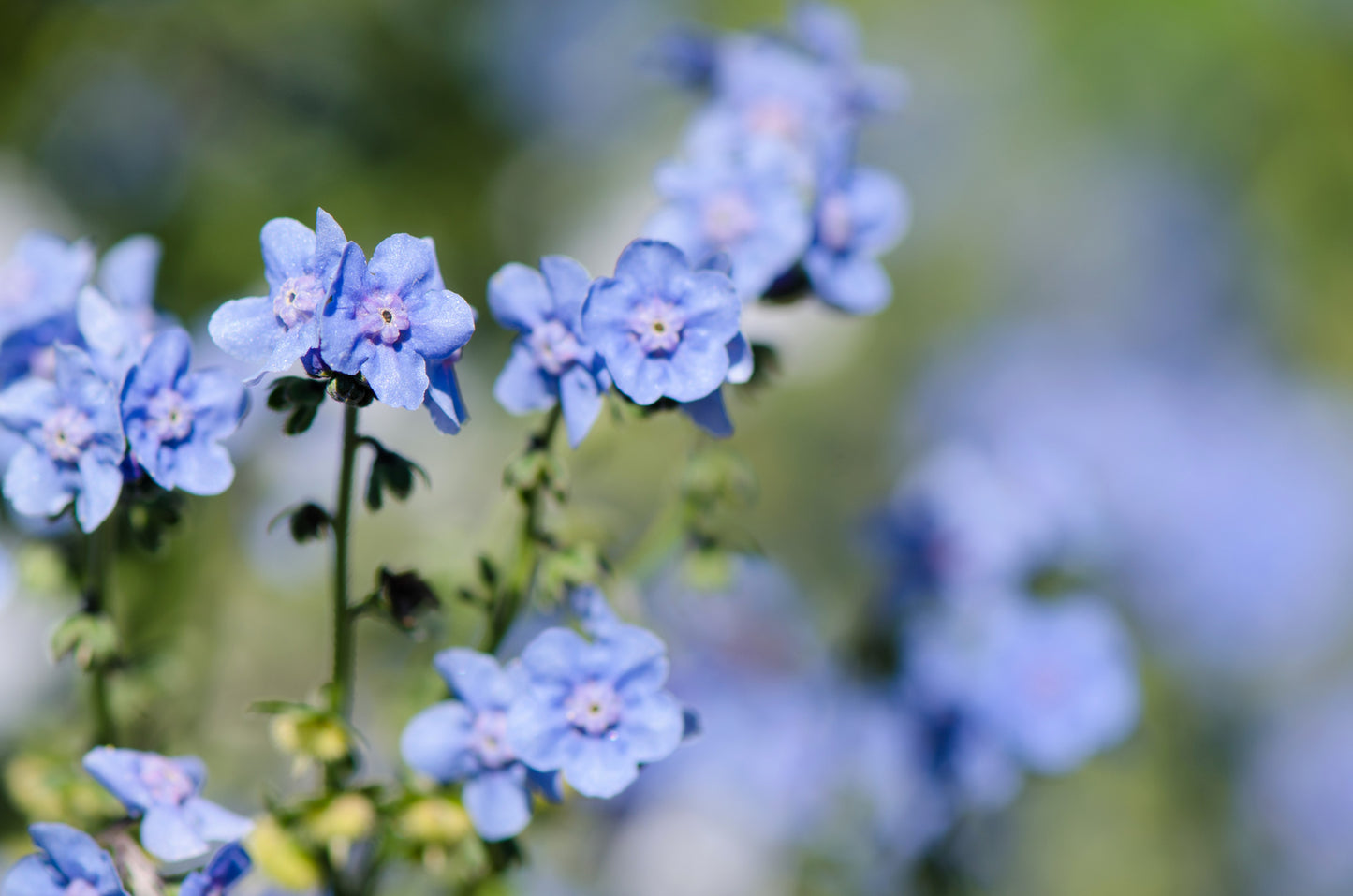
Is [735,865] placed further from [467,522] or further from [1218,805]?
[1218,805]

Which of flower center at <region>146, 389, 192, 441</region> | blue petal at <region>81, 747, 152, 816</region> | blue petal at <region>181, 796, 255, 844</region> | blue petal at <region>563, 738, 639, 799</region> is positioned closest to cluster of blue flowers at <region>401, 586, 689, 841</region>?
blue petal at <region>563, 738, 639, 799</region>

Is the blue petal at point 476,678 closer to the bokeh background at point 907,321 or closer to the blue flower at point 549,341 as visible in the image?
the blue flower at point 549,341

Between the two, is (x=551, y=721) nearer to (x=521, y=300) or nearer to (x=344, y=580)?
(x=344, y=580)

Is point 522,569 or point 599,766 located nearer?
point 599,766

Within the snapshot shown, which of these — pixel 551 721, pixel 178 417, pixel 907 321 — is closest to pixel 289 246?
pixel 178 417

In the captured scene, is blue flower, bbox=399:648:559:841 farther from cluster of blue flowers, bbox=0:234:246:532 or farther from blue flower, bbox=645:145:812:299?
blue flower, bbox=645:145:812:299

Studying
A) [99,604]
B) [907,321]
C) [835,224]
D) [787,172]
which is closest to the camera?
[99,604]

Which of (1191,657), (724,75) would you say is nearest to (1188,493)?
(1191,657)
